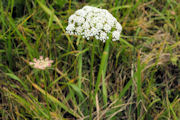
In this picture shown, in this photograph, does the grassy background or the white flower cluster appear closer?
the white flower cluster

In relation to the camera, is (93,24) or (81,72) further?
(81,72)

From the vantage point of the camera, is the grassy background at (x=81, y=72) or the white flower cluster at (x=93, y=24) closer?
the white flower cluster at (x=93, y=24)

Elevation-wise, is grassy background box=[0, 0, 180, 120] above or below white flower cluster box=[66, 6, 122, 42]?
below

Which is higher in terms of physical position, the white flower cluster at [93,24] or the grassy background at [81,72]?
the white flower cluster at [93,24]

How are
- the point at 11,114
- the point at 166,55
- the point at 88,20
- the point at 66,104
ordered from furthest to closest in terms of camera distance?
the point at 166,55, the point at 66,104, the point at 11,114, the point at 88,20

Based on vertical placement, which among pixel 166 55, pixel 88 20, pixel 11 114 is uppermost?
pixel 88 20

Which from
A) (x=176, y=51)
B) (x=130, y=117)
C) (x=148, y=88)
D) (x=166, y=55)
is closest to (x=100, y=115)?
(x=130, y=117)

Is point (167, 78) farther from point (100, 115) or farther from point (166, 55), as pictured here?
point (100, 115)

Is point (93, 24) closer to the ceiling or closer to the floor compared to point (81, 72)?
closer to the ceiling
